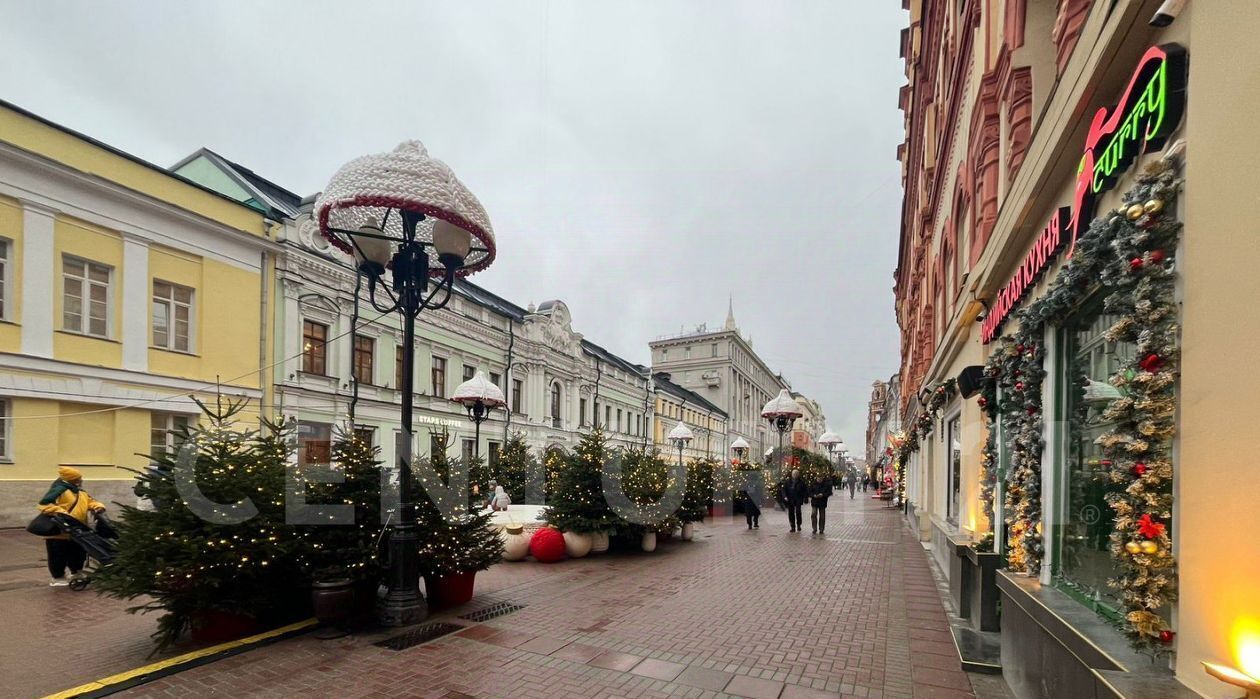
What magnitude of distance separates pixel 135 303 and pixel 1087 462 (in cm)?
2002

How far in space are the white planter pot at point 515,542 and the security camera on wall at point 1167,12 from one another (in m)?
10.6

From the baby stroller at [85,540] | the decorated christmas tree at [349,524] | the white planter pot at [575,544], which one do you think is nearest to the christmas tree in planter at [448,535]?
the decorated christmas tree at [349,524]

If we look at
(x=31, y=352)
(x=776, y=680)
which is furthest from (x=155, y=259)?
(x=776, y=680)

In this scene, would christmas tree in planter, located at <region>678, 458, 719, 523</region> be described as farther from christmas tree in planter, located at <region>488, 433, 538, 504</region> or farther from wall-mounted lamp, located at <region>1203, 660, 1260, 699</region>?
wall-mounted lamp, located at <region>1203, 660, 1260, 699</region>

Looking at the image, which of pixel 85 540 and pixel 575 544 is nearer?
pixel 85 540

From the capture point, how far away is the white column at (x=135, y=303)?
50.6 feet

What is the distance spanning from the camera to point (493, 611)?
7184 millimetres

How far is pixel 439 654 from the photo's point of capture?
566 centimetres

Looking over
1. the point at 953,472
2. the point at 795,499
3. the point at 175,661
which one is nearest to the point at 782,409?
the point at 795,499

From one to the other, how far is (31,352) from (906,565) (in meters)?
19.6

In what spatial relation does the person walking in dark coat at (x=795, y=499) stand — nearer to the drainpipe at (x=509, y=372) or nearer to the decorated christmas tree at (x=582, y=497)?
the decorated christmas tree at (x=582, y=497)

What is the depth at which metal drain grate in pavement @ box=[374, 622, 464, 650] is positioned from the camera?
19.1 ft

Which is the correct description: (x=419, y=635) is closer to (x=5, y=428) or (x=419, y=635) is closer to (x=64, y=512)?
(x=64, y=512)

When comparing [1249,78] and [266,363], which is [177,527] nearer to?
[1249,78]
